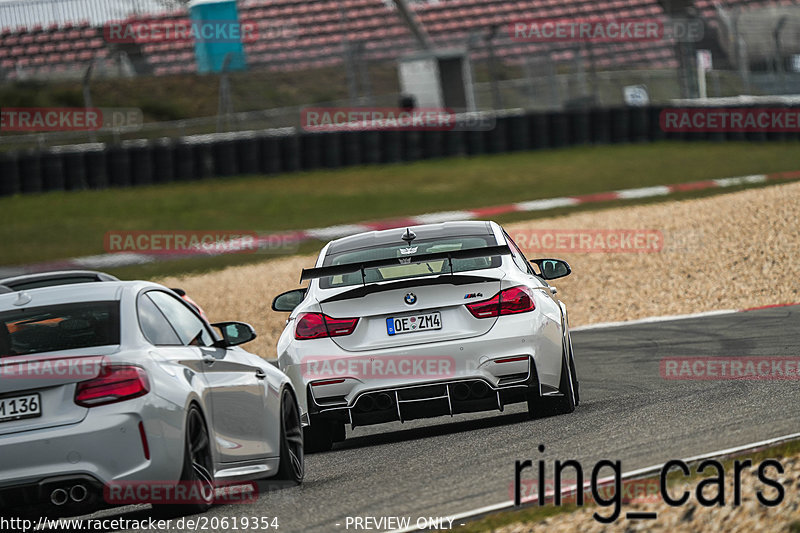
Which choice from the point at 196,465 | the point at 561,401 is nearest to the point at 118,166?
the point at 561,401

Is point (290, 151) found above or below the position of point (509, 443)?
above

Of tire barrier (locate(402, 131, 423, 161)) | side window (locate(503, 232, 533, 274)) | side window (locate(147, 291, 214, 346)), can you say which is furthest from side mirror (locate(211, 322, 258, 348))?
tire barrier (locate(402, 131, 423, 161))

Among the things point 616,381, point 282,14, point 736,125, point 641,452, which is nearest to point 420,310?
point 641,452

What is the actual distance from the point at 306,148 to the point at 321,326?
1968 centimetres

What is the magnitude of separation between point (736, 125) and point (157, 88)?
57.9ft

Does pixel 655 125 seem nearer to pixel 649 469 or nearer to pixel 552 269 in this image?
pixel 552 269

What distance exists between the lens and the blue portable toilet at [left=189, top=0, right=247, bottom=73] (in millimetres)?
38875

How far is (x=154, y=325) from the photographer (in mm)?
6746

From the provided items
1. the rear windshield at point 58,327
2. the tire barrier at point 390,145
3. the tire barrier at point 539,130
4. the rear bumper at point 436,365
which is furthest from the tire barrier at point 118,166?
the rear windshield at point 58,327

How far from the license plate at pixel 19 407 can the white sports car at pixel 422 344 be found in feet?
8.49

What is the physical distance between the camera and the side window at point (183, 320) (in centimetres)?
704

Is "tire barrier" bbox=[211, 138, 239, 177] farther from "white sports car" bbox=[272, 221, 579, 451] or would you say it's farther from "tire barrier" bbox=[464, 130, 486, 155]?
"white sports car" bbox=[272, 221, 579, 451]

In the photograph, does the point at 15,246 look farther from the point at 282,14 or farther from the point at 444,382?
the point at 282,14

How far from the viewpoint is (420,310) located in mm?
8422
